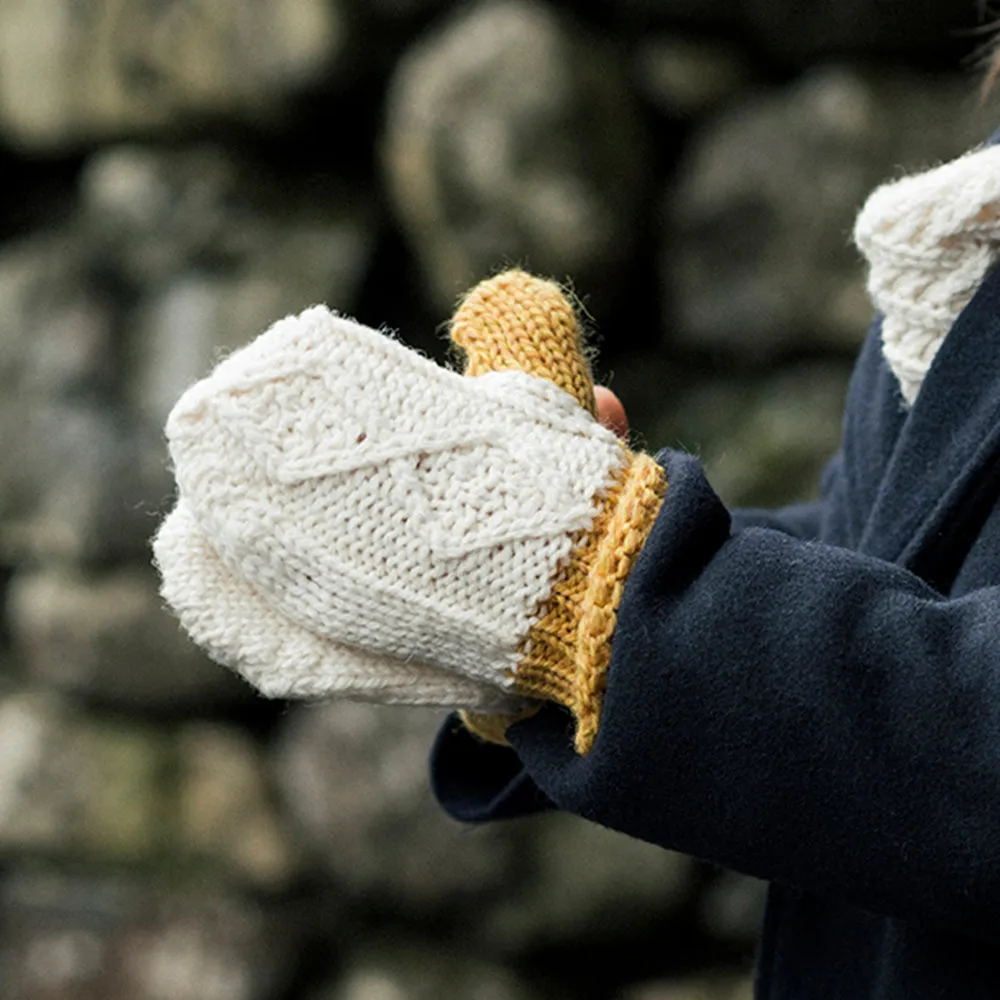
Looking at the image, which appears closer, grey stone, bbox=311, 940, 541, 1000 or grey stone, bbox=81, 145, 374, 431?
grey stone, bbox=311, 940, 541, 1000

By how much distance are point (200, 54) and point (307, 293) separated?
0.35 metres

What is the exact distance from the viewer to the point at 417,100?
165cm

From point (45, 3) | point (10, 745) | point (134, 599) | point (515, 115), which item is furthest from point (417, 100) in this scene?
point (10, 745)

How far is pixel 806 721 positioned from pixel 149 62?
1.67 meters

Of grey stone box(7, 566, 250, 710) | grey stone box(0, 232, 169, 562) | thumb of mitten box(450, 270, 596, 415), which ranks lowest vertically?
grey stone box(7, 566, 250, 710)

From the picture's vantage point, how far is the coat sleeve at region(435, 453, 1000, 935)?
47 centimetres

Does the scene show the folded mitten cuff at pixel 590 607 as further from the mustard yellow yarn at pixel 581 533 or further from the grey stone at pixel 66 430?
the grey stone at pixel 66 430

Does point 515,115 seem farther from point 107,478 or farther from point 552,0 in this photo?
point 107,478

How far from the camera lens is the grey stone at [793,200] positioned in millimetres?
1448

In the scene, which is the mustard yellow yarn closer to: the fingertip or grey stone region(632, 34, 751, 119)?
the fingertip

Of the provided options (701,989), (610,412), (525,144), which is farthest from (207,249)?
(610,412)

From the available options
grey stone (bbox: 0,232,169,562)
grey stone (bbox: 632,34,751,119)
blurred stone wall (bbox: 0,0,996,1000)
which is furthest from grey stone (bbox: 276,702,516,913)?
grey stone (bbox: 632,34,751,119)

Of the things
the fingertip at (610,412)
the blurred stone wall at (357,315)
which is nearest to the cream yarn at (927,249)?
the fingertip at (610,412)

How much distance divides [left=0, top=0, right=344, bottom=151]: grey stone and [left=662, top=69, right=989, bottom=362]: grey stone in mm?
533
